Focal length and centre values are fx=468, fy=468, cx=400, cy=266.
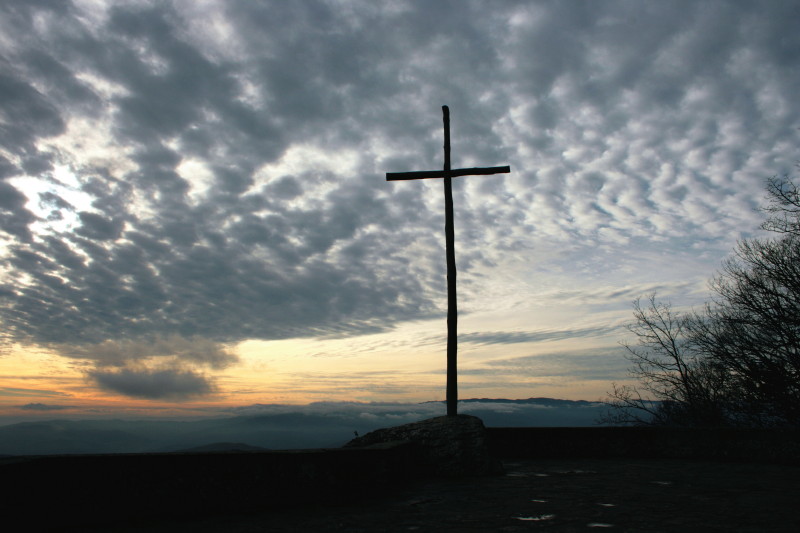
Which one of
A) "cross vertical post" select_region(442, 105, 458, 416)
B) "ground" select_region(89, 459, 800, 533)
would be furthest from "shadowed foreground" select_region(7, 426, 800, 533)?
"cross vertical post" select_region(442, 105, 458, 416)

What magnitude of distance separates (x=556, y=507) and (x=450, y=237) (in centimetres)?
505

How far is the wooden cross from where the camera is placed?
7736 millimetres

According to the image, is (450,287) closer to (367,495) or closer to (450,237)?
(450,237)

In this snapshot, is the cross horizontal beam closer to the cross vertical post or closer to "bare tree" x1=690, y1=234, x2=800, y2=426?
the cross vertical post

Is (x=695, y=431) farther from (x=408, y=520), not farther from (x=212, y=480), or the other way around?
(x=212, y=480)

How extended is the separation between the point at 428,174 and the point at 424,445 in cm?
481

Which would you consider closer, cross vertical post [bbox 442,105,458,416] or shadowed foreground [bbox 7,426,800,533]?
shadowed foreground [bbox 7,426,800,533]

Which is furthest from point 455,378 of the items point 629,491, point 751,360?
point 751,360

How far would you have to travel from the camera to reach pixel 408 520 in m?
3.69

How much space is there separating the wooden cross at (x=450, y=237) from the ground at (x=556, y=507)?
179cm

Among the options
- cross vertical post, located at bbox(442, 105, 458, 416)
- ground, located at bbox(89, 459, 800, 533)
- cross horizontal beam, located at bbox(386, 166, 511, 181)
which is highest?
cross horizontal beam, located at bbox(386, 166, 511, 181)

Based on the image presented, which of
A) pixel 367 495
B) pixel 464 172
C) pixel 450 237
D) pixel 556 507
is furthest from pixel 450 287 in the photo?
pixel 556 507

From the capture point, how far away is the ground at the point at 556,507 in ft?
11.2

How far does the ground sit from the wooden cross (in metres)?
1.79
